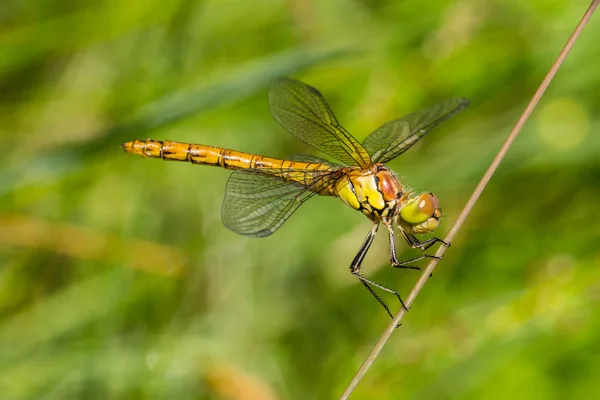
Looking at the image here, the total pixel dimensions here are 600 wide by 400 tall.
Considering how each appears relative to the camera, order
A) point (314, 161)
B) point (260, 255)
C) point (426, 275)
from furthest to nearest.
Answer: point (260, 255) → point (314, 161) → point (426, 275)

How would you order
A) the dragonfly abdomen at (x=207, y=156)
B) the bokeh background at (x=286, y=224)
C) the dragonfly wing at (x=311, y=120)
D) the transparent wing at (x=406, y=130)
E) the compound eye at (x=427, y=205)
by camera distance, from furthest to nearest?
the dragonfly abdomen at (x=207, y=156) < the bokeh background at (x=286, y=224) < the dragonfly wing at (x=311, y=120) < the transparent wing at (x=406, y=130) < the compound eye at (x=427, y=205)

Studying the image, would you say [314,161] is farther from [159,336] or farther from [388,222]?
[159,336]

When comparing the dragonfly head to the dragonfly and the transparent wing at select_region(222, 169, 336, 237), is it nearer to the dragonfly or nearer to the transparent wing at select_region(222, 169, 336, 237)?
the dragonfly

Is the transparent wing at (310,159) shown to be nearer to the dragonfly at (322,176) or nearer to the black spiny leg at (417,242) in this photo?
the dragonfly at (322,176)

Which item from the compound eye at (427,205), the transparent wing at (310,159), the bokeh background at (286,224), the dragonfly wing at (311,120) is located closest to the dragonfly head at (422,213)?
the compound eye at (427,205)

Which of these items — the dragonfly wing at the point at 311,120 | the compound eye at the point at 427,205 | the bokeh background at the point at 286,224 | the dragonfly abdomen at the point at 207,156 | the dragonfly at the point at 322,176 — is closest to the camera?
the compound eye at the point at 427,205

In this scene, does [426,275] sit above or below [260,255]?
below

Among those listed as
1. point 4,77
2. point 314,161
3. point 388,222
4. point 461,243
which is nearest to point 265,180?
point 314,161
